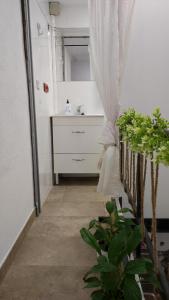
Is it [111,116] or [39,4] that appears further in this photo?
[39,4]

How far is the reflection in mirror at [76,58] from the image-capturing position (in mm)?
3373

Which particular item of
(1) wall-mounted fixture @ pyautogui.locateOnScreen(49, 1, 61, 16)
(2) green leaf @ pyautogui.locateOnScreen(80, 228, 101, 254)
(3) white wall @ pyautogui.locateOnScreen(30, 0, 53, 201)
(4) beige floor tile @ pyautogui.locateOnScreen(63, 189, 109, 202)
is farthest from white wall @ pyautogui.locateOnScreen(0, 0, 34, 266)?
(1) wall-mounted fixture @ pyautogui.locateOnScreen(49, 1, 61, 16)

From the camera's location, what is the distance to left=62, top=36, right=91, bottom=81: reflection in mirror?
3.37 m

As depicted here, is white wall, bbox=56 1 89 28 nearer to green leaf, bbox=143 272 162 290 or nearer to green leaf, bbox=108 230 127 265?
green leaf, bbox=108 230 127 265

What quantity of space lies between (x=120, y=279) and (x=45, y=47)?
2497 mm

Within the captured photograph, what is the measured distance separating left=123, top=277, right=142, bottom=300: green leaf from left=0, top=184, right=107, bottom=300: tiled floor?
317 millimetres

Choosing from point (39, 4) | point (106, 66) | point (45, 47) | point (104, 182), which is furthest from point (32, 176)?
point (39, 4)

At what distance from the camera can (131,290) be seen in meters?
1.13

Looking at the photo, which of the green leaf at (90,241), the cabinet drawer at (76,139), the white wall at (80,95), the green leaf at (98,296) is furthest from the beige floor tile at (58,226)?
the white wall at (80,95)

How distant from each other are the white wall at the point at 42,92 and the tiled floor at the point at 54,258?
1.38 ft

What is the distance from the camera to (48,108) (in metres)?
2.98

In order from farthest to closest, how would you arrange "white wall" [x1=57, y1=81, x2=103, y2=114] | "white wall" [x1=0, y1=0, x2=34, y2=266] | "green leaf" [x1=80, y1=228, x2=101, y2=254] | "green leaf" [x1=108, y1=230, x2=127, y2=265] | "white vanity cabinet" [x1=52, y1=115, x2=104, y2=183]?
"white wall" [x1=57, y1=81, x2=103, y2=114] < "white vanity cabinet" [x1=52, y1=115, x2=104, y2=183] < "white wall" [x1=0, y1=0, x2=34, y2=266] < "green leaf" [x1=80, y1=228, x2=101, y2=254] < "green leaf" [x1=108, y1=230, x2=127, y2=265]

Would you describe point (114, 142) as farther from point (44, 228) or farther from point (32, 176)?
point (44, 228)

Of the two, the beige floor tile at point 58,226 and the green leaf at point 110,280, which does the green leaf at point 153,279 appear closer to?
the green leaf at point 110,280
